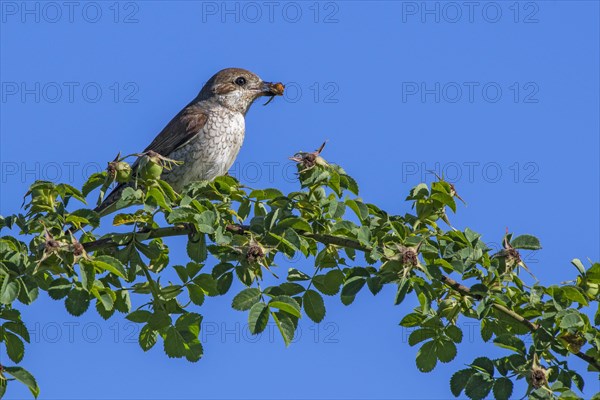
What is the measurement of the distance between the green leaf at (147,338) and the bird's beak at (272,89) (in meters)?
3.83

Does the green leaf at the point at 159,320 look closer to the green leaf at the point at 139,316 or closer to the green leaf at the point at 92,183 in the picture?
the green leaf at the point at 139,316

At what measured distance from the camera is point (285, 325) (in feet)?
12.0

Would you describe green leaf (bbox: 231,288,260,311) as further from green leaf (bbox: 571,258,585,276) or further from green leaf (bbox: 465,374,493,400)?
green leaf (bbox: 571,258,585,276)

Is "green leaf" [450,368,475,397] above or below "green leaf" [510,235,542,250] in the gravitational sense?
below

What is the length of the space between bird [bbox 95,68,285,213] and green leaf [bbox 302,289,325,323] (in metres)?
3.02

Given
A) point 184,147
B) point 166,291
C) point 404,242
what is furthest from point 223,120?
point 404,242

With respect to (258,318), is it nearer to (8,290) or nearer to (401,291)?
(401,291)

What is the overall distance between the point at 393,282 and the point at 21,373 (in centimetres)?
155

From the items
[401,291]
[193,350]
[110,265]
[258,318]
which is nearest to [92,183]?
[110,265]

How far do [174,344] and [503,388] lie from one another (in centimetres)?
142

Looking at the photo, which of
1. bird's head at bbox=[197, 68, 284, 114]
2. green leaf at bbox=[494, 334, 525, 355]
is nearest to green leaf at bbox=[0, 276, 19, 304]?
green leaf at bbox=[494, 334, 525, 355]

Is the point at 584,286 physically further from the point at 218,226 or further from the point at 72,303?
the point at 72,303

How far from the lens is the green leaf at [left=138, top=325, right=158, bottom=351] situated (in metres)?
4.24

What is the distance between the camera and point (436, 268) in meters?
3.78
